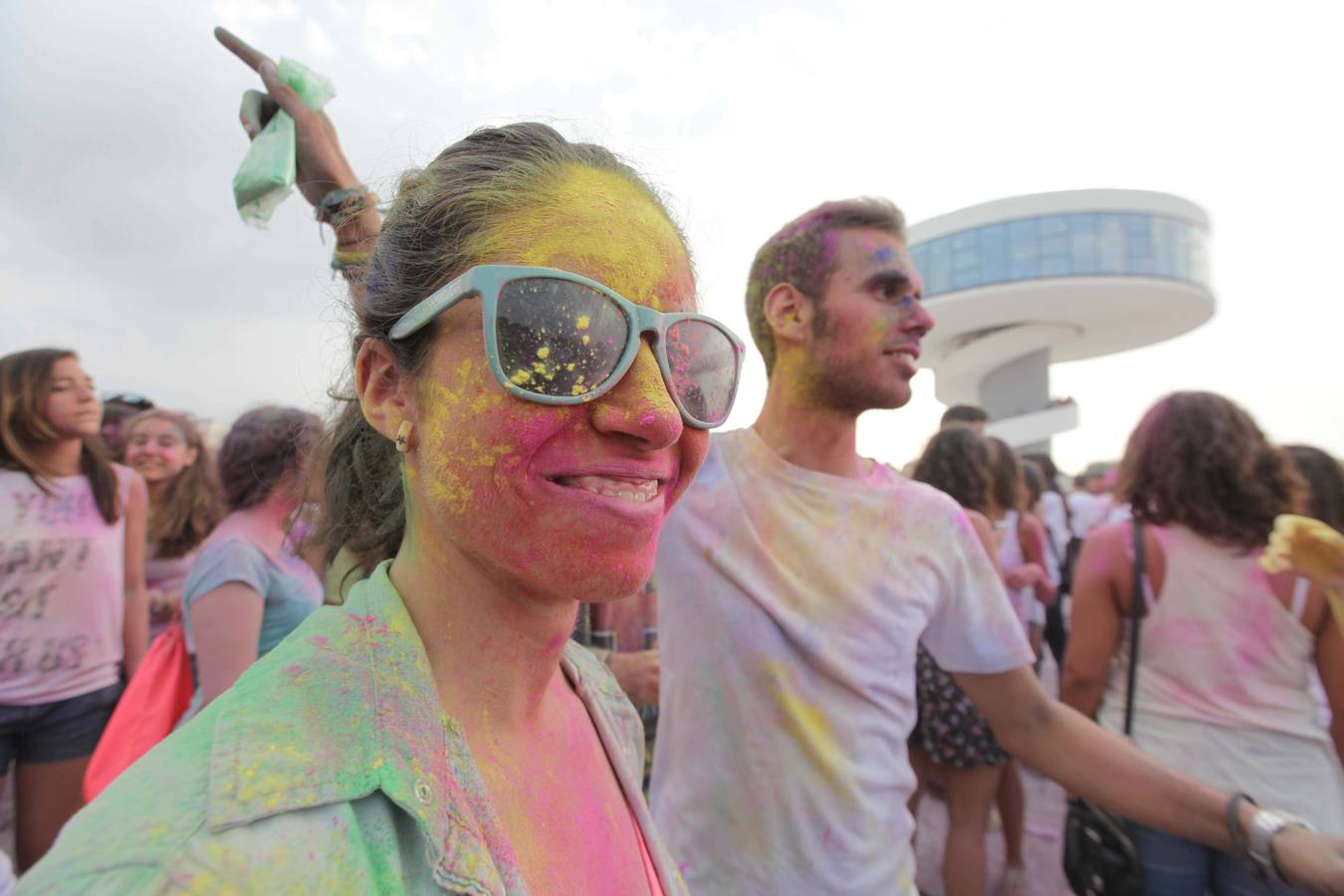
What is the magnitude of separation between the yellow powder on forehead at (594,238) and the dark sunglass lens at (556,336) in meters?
0.05

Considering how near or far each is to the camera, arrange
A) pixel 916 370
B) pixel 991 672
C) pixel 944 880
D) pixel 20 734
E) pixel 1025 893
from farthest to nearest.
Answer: pixel 1025 893 → pixel 944 880 → pixel 20 734 → pixel 916 370 → pixel 991 672

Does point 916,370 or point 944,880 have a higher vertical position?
point 916,370

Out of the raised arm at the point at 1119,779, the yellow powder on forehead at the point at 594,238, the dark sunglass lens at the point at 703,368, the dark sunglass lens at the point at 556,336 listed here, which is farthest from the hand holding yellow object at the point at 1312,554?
the dark sunglass lens at the point at 556,336

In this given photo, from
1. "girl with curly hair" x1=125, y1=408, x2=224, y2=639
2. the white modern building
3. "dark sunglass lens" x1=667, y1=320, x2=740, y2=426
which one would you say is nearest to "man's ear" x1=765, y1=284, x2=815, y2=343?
"dark sunglass lens" x1=667, y1=320, x2=740, y2=426

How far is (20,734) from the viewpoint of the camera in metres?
2.83

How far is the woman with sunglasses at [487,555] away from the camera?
2.45 ft

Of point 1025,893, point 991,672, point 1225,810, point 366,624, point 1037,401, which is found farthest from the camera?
point 1037,401

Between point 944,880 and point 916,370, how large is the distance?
2571 mm

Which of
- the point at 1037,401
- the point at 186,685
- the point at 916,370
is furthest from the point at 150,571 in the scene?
the point at 1037,401

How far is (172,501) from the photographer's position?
12.4 ft

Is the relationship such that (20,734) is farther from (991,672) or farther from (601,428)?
(991,672)

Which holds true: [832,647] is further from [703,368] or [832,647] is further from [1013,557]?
[1013,557]

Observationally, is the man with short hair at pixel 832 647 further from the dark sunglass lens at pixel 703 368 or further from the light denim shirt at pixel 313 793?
the light denim shirt at pixel 313 793

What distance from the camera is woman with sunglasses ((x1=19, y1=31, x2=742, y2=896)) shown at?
0.75 meters
